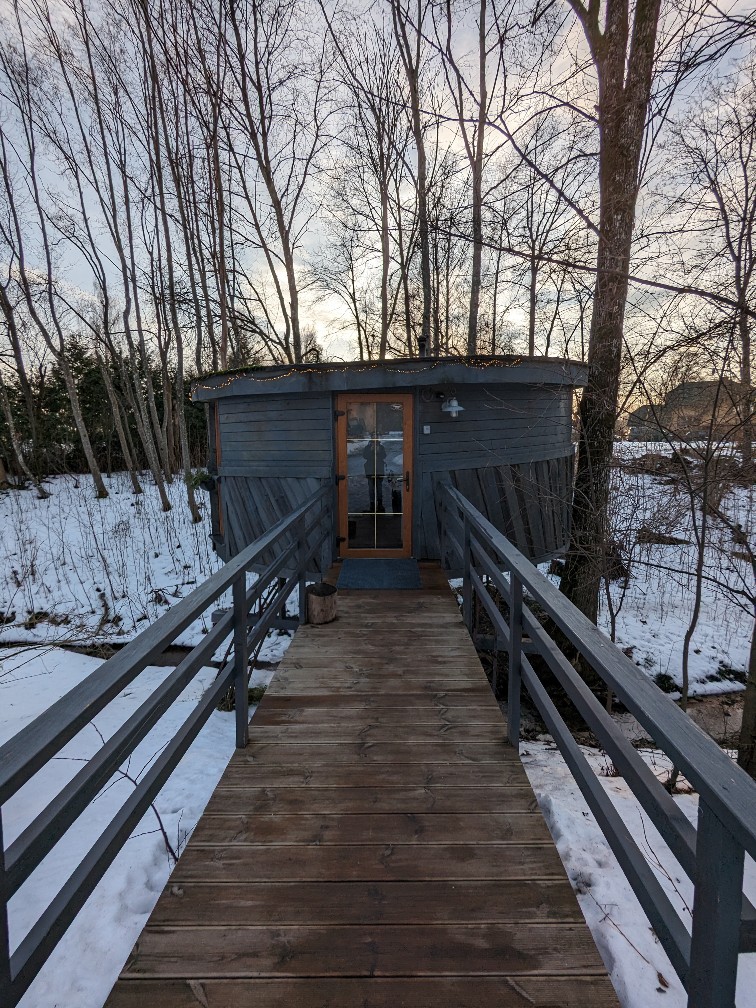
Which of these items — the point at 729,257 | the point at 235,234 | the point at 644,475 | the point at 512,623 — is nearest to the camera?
the point at 512,623

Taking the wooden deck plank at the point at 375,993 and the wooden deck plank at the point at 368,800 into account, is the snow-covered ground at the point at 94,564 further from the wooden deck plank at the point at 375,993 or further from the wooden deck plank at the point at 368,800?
the wooden deck plank at the point at 375,993

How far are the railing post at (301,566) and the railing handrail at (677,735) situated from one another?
266 cm

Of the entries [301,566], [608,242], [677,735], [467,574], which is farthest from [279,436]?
[677,735]

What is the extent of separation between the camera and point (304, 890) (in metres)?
1.63

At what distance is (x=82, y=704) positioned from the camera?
117 centimetres

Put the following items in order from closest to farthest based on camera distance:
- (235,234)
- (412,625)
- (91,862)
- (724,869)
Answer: (724,869)
(91,862)
(412,625)
(235,234)

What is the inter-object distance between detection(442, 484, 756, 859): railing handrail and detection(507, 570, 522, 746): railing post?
531 millimetres

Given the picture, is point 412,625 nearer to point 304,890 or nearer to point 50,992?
point 304,890

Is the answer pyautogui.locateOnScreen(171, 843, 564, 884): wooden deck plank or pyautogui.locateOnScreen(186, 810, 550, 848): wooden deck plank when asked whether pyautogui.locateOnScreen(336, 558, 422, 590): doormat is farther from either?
pyautogui.locateOnScreen(171, 843, 564, 884): wooden deck plank

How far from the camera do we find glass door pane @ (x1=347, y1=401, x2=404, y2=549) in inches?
235

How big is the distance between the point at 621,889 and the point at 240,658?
2070 millimetres

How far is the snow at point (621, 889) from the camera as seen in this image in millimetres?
1750

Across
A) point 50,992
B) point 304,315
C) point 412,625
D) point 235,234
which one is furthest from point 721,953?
point 304,315

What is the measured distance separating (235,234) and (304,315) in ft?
14.8
